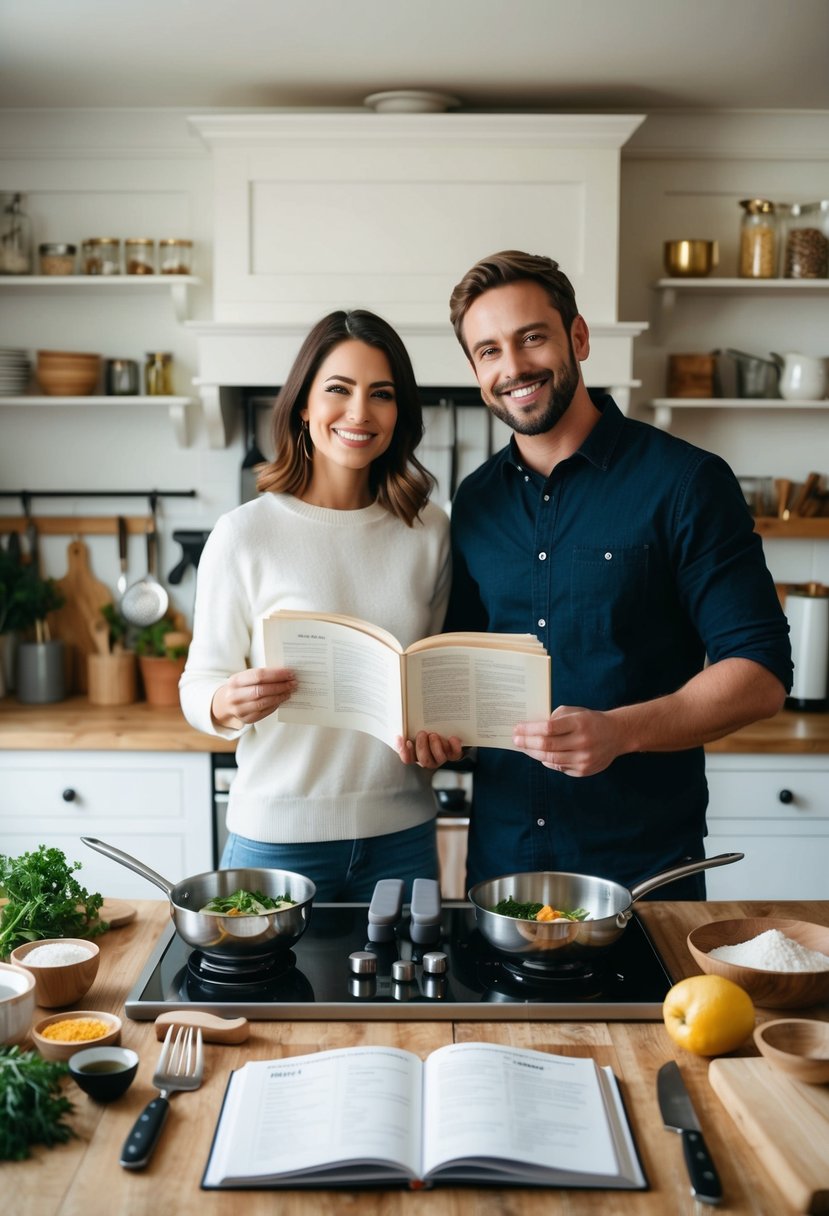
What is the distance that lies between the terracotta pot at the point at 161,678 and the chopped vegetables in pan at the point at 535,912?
6.80 ft

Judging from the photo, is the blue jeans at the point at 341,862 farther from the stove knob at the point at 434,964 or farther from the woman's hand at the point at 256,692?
the stove knob at the point at 434,964

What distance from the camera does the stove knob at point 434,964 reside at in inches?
57.4

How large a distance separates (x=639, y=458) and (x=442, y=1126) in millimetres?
1169

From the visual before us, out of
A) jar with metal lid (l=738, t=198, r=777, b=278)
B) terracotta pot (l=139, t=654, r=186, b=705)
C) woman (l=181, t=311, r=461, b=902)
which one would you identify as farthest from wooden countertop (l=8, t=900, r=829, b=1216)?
jar with metal lid (l=738, t=198, r=777, b=278)

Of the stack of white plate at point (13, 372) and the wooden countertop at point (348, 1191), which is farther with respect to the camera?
the stack of white plate at point (13, 372)

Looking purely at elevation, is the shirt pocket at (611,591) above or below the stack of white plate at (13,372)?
below

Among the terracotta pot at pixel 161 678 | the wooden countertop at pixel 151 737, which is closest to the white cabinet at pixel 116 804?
the wooden countertop at pixel 151 737

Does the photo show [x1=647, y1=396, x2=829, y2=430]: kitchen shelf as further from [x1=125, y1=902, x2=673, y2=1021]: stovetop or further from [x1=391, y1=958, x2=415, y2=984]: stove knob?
[x1=391, y1=958, x2=415, y2=984]: stove knob

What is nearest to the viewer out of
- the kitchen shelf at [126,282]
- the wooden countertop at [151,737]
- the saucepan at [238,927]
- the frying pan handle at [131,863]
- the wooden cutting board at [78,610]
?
the saucepan at [238,927]

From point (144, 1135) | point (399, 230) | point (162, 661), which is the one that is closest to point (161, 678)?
point (162, 661)

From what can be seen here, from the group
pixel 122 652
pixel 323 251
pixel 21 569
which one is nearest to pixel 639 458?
pixel 323 251

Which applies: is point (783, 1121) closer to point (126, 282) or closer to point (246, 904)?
point (246, 904)

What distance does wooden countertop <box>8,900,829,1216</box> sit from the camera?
1.04m

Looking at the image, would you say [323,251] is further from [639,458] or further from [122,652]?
[639,458]
